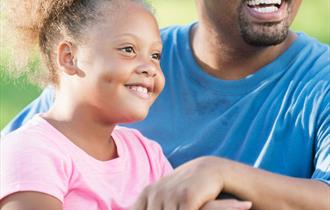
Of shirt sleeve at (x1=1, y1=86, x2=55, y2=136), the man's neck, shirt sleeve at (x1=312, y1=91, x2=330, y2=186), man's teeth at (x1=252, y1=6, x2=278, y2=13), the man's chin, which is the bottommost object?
shirt sleeve at (x1=1, y1=86, x2=55, y2=136)

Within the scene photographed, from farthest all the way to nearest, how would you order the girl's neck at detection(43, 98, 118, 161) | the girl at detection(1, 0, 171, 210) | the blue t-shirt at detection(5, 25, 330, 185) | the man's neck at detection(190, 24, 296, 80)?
the man's neck at detection(190, 24, 296, 80), the blue t-shirt at detection(5, 25, 330, 185), the girl's neck at detection(43, 98, 118, 161), the girl at detection(1, 0, 171, 210)

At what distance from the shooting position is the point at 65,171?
9.79 feet

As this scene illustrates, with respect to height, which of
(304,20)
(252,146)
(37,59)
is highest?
(37,59)

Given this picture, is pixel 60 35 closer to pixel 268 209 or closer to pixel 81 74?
pixel 81 74

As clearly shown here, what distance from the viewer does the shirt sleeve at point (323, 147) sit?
10.3ft

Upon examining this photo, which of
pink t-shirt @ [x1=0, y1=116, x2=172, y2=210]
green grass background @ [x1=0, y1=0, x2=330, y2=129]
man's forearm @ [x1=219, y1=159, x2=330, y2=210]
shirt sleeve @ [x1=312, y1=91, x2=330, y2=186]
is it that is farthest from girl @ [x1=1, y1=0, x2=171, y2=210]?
green grass background @ [x1=0, y1=0, x2=330, y2=129]

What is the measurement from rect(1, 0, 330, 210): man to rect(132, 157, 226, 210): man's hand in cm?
39

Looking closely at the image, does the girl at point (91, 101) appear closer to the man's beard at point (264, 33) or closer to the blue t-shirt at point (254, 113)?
the blue t-shirt at point (254, 113)

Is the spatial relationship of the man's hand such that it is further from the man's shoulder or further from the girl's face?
the man's shoulder

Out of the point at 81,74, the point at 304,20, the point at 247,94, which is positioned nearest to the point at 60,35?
the point at 81,74

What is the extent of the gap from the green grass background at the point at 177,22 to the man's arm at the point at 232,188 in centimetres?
277

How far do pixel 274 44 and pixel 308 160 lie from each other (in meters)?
0.40

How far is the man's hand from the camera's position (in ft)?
8.96

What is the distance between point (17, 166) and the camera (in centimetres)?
294
